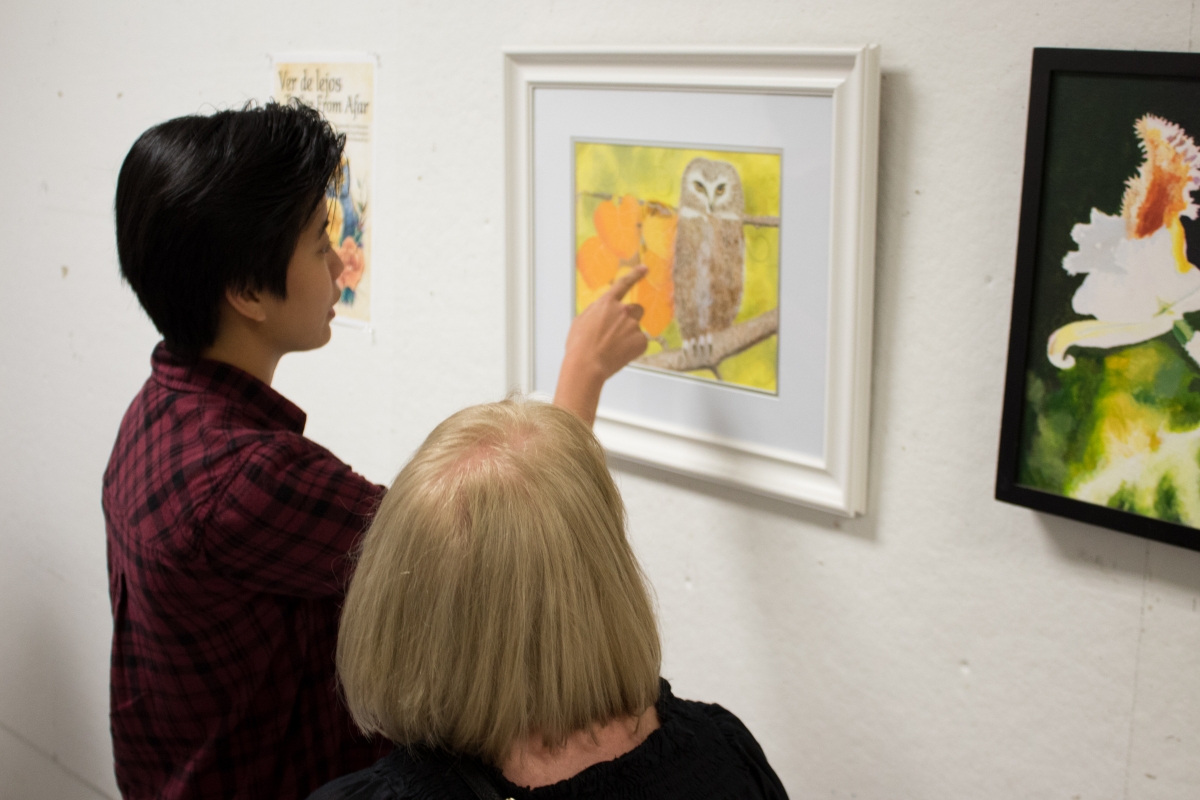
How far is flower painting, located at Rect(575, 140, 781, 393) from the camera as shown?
1219 mm

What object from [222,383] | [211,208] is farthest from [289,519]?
[211,208]

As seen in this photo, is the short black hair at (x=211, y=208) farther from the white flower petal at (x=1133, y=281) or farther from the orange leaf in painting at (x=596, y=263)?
the white flower petal at (x=1133, y=281)

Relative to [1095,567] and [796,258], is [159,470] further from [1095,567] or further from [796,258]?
[1095,567]

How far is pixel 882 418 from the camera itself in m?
1.19

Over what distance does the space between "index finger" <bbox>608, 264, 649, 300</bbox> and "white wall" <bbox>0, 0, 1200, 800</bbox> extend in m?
0.25

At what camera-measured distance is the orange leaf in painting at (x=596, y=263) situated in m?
1.38

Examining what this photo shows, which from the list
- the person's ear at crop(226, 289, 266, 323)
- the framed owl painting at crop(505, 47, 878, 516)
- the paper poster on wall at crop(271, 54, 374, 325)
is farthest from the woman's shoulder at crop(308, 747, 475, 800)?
the paper poster on wall at crop(271, 54, 374, 325)

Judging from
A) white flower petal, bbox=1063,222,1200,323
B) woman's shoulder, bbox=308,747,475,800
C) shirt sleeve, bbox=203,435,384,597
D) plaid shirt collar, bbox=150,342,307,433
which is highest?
white flower petal, bbox=1063,222,1200,323

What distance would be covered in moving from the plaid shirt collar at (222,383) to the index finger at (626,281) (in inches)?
16.2

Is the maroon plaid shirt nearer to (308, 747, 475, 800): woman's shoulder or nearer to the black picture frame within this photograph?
(308, 747, 475, 800): woman's shoulder

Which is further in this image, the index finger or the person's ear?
the index finger

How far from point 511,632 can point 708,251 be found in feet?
1.95

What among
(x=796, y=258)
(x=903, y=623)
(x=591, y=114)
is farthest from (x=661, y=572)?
(x=591, y=114)

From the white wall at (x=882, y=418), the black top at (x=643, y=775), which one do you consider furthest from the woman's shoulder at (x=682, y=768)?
the white wall at (x=882, y=418)
